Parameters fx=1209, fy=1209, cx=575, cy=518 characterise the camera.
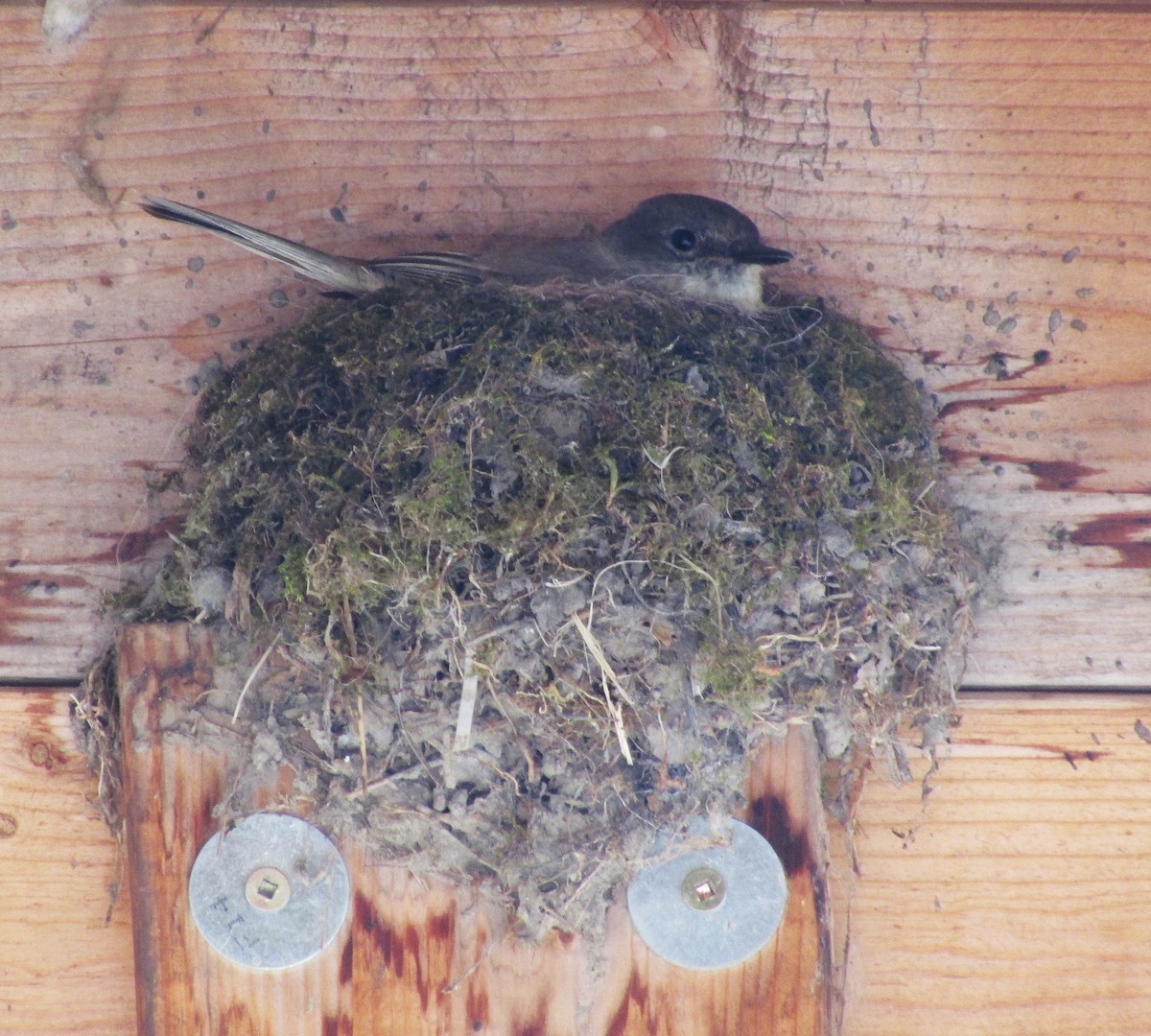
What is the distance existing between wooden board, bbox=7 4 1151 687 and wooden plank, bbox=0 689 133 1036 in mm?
223

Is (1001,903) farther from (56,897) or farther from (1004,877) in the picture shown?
(56,897)

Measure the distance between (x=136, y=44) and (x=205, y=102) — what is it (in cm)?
17

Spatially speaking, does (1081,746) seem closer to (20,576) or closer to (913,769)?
(913,769)

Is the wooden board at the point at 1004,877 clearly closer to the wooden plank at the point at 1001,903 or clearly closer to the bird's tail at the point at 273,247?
the wooden plank at the point at 1001,903

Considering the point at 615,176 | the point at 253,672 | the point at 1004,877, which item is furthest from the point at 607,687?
the point at 615,176

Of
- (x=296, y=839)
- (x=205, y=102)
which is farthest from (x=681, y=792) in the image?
(x=205, y=102)

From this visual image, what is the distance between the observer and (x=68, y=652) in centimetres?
232

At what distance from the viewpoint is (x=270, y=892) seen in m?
2.00

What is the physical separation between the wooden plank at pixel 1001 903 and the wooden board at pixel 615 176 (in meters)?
0.23

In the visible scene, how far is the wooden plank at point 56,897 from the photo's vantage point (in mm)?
2277

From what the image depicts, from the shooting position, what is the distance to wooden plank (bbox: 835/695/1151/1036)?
2.33 metres

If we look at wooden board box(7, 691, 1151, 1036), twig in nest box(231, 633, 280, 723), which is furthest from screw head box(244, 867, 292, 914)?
wooden board box(7, 691, 1151, 1036)

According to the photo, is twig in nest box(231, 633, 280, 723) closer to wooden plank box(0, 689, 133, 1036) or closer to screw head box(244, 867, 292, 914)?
screw head box(244, 867, 292, 914)

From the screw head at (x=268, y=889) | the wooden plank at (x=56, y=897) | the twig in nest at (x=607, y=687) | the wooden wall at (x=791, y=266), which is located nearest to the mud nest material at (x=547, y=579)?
the twig in nest at (x=607, y=687)
